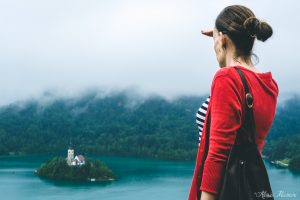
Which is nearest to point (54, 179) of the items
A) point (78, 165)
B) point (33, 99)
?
point (78, 165)

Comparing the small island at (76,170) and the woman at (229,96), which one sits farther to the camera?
the small island at (76,170)

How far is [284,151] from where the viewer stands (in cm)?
4269

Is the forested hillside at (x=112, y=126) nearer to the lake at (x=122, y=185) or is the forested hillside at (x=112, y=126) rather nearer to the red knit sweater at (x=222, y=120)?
the lake at (x=122, y=185)

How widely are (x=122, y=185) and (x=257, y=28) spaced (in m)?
27.0

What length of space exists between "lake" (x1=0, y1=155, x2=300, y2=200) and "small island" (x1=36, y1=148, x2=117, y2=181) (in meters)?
0.89

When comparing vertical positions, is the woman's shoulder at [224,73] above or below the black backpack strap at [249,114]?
above

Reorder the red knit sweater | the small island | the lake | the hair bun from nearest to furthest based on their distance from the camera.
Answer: the red knit sweater → the hair bun → the lake → the small island

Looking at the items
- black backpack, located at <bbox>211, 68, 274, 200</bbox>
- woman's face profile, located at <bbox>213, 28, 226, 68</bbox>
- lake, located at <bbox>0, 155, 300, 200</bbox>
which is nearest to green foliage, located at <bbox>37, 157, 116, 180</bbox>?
lake, located at <bbox>0, 155, 300, 200</bbox>

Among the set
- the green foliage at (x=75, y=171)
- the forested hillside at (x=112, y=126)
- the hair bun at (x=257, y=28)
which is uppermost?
the forested hillside at (x=112, y=126)

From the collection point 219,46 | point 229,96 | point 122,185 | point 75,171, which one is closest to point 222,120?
point 229,96

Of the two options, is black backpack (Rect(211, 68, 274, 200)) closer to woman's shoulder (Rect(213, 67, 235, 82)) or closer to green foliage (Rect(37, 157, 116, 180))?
woman's shoulder (Rect(213, 67, 235, 82))

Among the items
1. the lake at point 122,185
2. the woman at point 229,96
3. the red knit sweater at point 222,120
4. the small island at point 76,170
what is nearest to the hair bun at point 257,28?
the woman at point 229,96

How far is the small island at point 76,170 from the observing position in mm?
30859

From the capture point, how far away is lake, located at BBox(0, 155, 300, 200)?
23703mm
